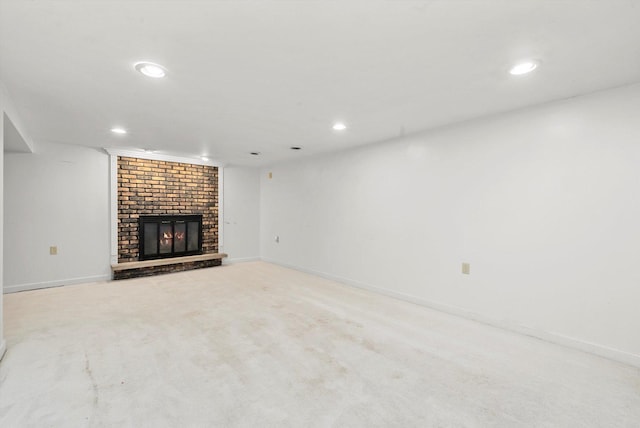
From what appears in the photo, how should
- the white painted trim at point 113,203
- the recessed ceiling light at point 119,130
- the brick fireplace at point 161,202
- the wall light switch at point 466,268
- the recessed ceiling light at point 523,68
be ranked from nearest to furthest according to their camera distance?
the recessed ceiling light at point 523,68 → the wall light switch at point 466,268 → the recessed ceiling light at point 119,130 → the white painted trim at point 113,203 → the brick fireplace at point 161,202

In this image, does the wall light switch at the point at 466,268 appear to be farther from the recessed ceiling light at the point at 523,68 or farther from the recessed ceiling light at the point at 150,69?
the recessed ceiling light at the point at 150,69

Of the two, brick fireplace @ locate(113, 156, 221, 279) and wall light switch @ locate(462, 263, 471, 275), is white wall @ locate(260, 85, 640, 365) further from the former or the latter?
brick fireplace @ locate(113, 156, 221, 279)

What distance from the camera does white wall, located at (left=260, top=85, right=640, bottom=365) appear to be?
2357 millimetres

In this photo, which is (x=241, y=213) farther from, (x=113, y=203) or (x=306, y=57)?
(x=306, y=57)

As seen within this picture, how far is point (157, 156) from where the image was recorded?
17.1ft

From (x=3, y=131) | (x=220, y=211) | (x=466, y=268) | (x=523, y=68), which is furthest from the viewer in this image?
(x=220, y=211)

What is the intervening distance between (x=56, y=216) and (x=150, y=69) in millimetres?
3740

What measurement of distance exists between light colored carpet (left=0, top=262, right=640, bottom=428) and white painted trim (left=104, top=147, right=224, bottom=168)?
244cm

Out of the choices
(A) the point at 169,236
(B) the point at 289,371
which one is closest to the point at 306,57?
(B) the point at 289,371

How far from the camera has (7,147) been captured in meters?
3.84

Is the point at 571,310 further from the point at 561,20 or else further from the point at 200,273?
the point at 200,273

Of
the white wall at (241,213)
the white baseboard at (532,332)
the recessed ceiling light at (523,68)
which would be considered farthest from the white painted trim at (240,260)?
the recessed ceiling light at (523,68)

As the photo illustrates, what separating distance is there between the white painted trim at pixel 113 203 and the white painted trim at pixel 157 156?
104 mm

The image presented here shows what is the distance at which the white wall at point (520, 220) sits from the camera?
2.36 metres
